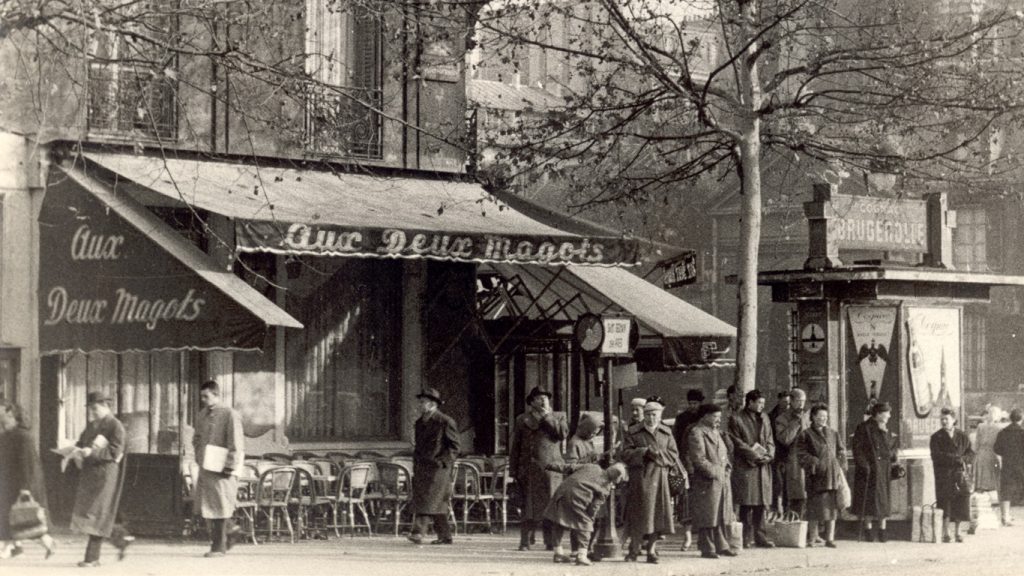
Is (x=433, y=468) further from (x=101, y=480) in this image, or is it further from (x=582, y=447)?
(x=101, y=480)

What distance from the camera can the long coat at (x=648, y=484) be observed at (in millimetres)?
16500

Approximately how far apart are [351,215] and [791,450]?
545cm

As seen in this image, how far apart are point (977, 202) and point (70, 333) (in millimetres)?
29093

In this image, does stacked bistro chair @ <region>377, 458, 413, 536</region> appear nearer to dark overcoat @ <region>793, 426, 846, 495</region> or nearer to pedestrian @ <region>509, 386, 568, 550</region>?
pedestrian @ <region>509, 386, 568, 550</region>

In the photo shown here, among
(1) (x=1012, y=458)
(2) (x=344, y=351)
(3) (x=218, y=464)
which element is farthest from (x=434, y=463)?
(1) (x=1012, y=458)

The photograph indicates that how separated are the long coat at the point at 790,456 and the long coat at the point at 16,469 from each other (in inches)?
311

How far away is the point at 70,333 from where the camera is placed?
678 inches

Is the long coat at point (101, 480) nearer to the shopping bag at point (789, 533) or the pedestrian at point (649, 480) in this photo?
the pedestrian at point (649, 480)

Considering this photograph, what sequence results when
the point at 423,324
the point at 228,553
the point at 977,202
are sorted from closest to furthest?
the point at 228,553 → the point at 423,324 → the point at 977,202

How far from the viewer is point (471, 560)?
54.1 ft

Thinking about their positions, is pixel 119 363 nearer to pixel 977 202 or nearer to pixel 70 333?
pixel 70 333

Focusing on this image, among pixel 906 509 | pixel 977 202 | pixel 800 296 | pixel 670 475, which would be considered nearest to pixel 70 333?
pixel 670 475

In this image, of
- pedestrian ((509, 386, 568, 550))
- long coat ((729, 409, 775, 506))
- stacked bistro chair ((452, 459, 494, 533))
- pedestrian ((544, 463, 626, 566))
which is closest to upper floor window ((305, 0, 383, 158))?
stacked bistro chair ((452, 459, 494, 533))

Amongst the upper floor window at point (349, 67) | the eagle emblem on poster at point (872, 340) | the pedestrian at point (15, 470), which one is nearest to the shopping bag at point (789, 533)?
the eagle emblem on poster at point (872, 340)
